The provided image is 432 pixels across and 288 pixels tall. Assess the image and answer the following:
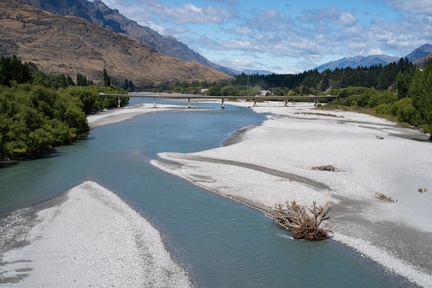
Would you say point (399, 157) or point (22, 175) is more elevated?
point (399, 157)

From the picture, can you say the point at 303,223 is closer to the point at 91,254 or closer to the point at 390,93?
the point at 91,254

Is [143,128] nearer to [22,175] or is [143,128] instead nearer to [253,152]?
[253,152]

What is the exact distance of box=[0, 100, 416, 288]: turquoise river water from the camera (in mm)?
16969

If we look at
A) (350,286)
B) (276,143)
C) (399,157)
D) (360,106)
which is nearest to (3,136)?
(276,143)

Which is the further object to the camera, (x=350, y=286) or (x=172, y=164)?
(x=172, y=164)

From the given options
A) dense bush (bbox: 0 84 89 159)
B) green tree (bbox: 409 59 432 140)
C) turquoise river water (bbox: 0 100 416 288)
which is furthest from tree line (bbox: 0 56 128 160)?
green tree (bbox: 409 59 432 140)

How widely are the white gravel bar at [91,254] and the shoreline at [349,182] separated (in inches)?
324

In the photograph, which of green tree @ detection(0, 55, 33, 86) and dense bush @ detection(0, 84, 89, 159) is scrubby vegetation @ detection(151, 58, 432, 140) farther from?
green tree @ detection(0, 55, 33, 86)

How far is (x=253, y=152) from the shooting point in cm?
4216

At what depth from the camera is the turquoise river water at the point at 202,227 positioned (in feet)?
55.7

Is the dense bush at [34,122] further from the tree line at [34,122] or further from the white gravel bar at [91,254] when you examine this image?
the white gravel bar at [91,254]

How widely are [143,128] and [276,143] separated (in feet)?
98.6

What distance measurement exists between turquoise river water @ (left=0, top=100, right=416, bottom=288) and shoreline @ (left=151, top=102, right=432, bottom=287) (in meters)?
1.45

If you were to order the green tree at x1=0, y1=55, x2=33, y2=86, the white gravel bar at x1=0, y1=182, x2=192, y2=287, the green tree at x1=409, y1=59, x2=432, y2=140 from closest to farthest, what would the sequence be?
the white gravel bar at x1=0, y1=182, x2=192, y2=287
the green tree at x1=409, y1=59, x2=432, y2=140
the green tree at x1=0, y1=55, x2=33, y2=86
